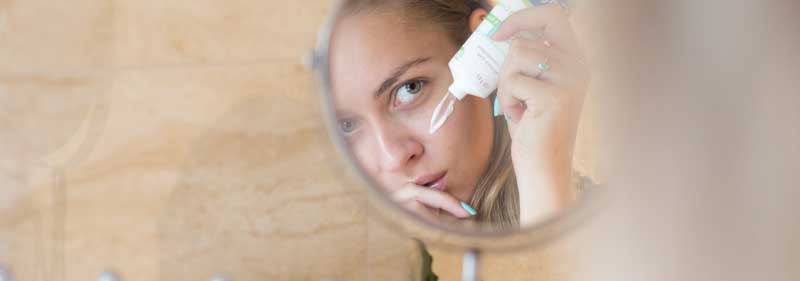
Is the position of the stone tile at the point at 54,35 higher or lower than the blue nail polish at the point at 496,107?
lower

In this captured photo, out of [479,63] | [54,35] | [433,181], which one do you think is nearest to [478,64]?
[479,63]

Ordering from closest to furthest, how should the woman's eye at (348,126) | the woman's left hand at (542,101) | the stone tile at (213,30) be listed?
the woman's left hand at (542,101) < the woman's eye at (348,126) < the stone tile at (213,30)

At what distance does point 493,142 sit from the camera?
562 mm

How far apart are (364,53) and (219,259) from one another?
1.05ft

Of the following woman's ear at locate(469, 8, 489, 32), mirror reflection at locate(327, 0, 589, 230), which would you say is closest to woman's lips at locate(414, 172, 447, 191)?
mirror reflection at locate(327, 0, 589, 230)

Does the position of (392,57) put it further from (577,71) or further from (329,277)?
(329,277)

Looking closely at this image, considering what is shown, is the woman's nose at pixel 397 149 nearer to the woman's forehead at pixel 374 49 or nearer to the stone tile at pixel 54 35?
the woman's forehead at pixel 374 49

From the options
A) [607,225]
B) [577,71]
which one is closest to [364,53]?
[577,71]

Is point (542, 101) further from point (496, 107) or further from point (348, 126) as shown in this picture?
point (348, 126)

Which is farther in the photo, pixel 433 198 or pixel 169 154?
pixel 169 154

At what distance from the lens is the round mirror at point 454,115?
532 mm

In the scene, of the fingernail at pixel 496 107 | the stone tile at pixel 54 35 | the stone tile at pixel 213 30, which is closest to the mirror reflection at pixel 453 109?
the fingernail at pixel 496 107

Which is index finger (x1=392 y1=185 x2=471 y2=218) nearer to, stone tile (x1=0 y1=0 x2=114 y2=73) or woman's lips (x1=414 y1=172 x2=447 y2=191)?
woman's lips (x1=414 y1=172 x2=447 y2=191)

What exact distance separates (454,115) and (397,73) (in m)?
0.06
